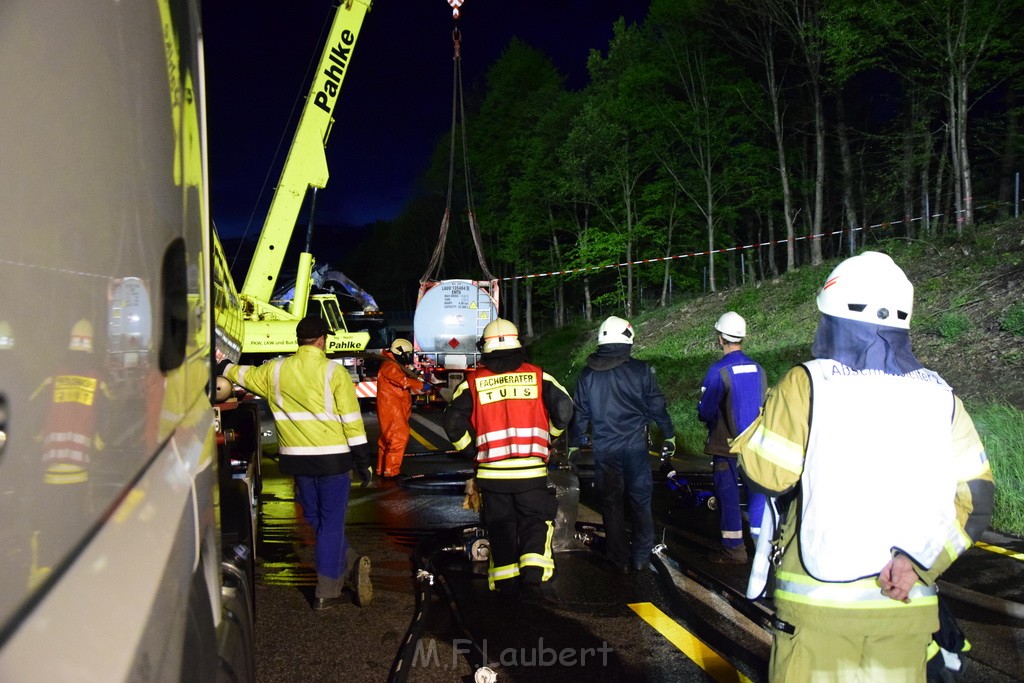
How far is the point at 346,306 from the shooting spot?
27891mm

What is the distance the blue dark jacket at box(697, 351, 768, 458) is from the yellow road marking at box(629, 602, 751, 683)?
1.53m

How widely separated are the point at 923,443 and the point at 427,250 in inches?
2552

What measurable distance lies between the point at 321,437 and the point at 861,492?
3891 mm

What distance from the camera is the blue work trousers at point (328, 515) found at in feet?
19.1

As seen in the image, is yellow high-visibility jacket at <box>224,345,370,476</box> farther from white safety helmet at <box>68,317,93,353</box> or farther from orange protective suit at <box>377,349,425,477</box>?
orange protective suit at <box>377,349,425,477</box>

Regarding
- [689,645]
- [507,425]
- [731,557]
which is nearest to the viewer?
[689,645]

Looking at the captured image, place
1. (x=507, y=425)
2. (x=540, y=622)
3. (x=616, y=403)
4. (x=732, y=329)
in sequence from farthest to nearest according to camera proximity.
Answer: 1. (x=732, y=329)
2. (x=616, y=403)
3. (x=507, y=425)
4. (x=540, y=622)

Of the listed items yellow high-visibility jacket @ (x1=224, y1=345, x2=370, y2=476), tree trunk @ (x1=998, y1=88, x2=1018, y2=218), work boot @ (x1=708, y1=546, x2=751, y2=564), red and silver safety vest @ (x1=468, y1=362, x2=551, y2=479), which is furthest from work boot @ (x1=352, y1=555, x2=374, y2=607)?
tree trunk @ (x1=998, y1=88, x2=1018, y2=218)

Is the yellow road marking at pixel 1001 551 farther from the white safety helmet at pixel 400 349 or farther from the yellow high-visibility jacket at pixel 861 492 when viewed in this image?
the white safety helmet at pixel 400 349

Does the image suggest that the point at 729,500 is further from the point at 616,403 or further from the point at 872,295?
the point at 872,295

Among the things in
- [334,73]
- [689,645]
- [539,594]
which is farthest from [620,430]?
[334,73]

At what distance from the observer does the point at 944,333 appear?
1362 centimetres

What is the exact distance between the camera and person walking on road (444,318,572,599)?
19.2ft

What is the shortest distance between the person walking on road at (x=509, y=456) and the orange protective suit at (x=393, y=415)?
5.15 meters
